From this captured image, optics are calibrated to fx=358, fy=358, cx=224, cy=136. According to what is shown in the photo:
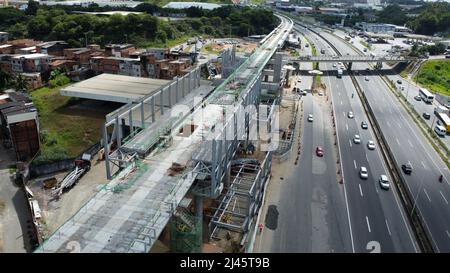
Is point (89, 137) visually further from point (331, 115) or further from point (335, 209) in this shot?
point (331, 115)

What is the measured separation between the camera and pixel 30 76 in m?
48.4

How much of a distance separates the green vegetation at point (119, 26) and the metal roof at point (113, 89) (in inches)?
1123

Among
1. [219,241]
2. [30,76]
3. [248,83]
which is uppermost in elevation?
[248,83]

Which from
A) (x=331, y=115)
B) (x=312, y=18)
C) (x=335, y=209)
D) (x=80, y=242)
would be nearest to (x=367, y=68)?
(x=331, y=115)

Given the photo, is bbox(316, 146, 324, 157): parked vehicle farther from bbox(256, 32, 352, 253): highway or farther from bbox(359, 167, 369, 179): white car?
bbox(359, 167, 369, 179): white car

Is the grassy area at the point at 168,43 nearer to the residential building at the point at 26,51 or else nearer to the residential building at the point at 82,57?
the residential building at the point at 82,57

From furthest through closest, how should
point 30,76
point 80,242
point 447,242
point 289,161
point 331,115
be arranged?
point 30,76 → point 331,115 → point 289,161 → point 447,242 → point 80,242

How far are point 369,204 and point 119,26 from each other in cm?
6502

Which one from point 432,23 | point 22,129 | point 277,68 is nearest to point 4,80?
point 22,129

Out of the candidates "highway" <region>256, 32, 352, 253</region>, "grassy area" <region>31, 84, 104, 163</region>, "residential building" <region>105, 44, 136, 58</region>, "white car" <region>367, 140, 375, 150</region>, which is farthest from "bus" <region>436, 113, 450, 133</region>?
"residential building" <region>105, 44, 136, 58</region>

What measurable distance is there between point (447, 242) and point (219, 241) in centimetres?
1391

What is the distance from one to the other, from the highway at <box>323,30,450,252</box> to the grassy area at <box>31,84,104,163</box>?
28230 mm

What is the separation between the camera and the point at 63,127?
3688 centimetres

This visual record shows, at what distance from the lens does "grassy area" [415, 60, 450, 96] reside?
56.4m
